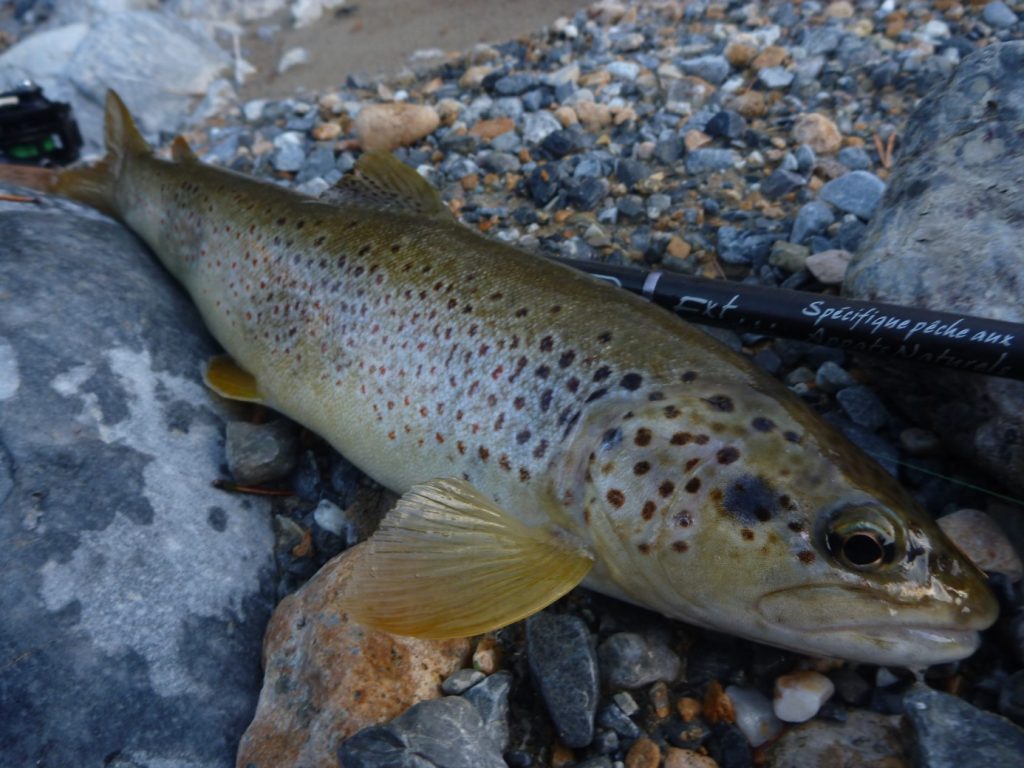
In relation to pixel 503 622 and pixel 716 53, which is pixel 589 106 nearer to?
pixel 716 53

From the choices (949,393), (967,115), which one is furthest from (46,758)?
(967,115)

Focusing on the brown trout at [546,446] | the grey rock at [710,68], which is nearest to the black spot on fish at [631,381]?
the brown trout at [546,446]

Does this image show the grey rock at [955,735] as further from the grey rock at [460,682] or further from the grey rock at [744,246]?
the grey rock at [744,246]

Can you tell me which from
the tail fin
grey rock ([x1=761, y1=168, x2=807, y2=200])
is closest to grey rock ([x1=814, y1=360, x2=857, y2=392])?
grey rock ([x1=761, y1=168, x2=807, y2=200])

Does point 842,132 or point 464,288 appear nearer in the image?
point 464,288

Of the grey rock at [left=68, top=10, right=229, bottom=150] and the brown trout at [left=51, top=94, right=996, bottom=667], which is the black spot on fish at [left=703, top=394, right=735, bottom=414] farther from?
the grey rock at [left=68, top=10, right=229, bottom=150]

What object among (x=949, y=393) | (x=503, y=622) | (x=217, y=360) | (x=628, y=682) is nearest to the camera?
(x=503, y=622)
